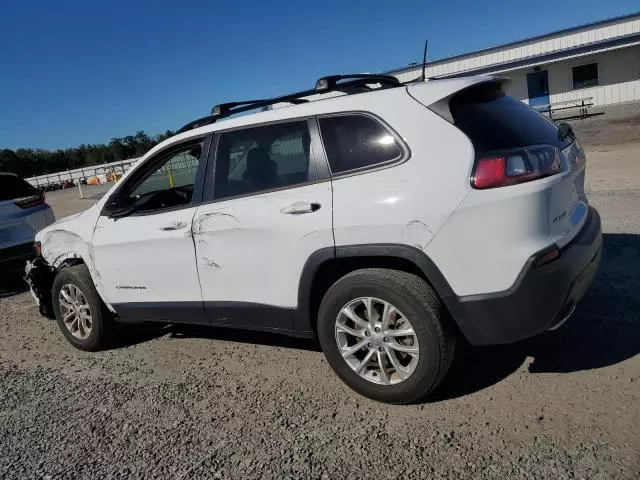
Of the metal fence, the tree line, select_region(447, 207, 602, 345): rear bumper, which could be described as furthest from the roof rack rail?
the tree line

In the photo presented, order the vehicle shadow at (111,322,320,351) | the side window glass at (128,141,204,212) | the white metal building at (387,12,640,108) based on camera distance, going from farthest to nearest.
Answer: the white metal building at (387,12,640,108)
the vehicle shadow at (111,322,320,351)
the side window glass at (128,141,204,212)

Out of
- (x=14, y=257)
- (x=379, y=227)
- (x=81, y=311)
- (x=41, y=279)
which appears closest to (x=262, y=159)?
(x=379, y=227)

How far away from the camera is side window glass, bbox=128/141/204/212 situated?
13.7ft

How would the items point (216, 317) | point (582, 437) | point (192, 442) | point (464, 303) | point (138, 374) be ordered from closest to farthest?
point (582, 437) → point (464, 303) → point (192, 442) → point (216, 317) → point (138, 374)

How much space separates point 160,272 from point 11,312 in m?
3.66

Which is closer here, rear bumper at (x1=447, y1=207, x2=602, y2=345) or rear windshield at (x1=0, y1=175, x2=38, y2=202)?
rear bumper at (x1=447, y1=207, x2=602, y2=345)

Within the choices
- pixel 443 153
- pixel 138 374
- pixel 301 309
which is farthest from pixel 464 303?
pixel 138 374

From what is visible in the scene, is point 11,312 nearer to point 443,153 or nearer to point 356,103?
point 356,103

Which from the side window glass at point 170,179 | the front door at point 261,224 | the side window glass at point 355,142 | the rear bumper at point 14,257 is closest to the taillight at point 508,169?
the side window glass at point 355,142

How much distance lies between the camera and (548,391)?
126 inches

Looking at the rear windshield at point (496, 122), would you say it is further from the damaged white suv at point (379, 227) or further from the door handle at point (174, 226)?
the door handle at point (174, 226)

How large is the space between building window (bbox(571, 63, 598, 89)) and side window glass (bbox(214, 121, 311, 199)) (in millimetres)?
31678

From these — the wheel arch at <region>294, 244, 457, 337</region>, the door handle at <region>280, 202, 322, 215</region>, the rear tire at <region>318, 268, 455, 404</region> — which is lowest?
the rear tire at <region>318, 268, 455, 404</region>

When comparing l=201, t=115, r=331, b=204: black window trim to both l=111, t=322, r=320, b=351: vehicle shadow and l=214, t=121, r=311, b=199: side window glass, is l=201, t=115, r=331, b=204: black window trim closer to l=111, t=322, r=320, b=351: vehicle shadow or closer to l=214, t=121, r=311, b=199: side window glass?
l=214, t=121, r=311, b=199: side window glass
